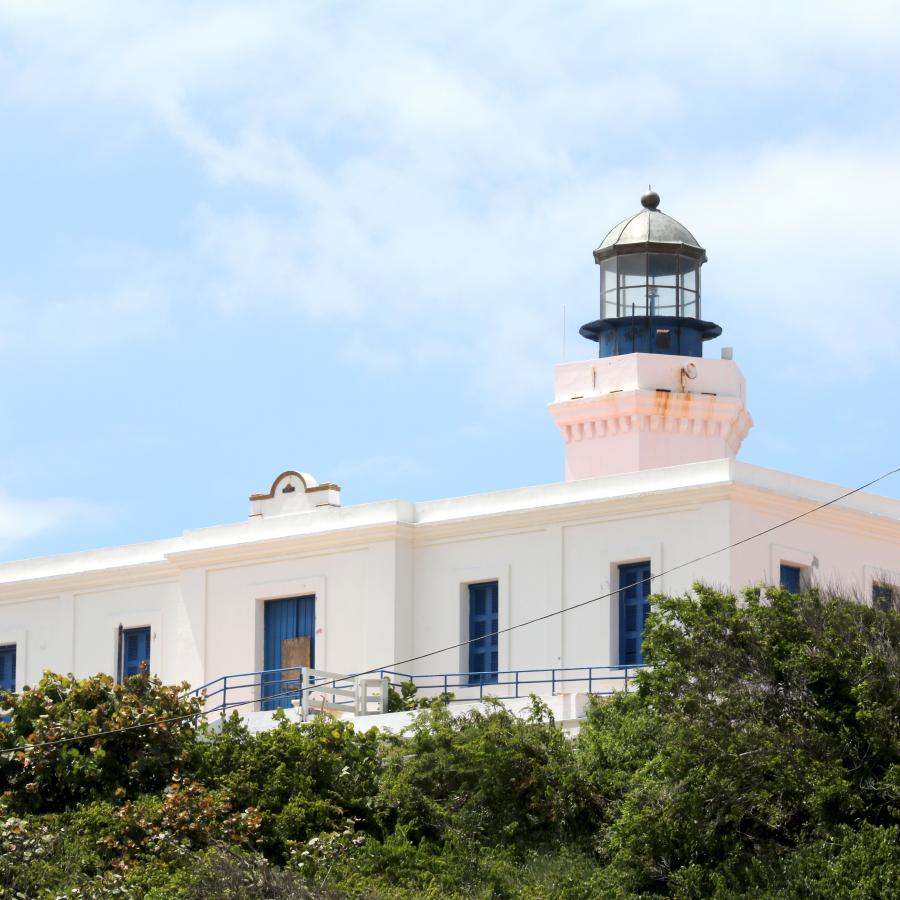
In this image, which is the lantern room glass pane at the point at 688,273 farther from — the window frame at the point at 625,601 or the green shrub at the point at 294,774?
the green shrub at the point at 294,774

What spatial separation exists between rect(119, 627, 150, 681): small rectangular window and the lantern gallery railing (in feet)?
8.83

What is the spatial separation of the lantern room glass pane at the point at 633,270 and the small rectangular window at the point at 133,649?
1153 cm

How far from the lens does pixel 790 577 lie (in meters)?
32.0

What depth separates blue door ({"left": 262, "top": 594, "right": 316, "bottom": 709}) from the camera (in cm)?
3462

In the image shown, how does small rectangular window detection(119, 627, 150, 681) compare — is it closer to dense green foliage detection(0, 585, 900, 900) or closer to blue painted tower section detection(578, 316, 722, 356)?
dense green foliage detection(0, 585, 900, 900)

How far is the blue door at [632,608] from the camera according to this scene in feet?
104

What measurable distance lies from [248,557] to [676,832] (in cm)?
1289

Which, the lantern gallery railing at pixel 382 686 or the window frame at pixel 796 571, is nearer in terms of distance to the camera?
the lantern gallery railing at pixel 382 686

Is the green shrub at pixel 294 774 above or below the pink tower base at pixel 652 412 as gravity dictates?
below

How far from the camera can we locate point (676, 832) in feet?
79.6

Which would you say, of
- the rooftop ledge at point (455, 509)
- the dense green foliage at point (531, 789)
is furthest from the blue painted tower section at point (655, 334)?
the dense green foliage at point (531, 789)

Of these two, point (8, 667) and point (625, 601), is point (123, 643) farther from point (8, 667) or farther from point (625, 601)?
point (625, 601)

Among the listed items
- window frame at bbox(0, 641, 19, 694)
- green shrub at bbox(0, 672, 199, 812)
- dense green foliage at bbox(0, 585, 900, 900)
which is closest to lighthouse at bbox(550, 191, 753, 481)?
window frame at bbox(0, 641, 19, 694)

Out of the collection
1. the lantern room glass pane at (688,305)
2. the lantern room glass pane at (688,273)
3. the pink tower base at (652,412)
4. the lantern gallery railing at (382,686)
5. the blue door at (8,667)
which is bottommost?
the lantern gallery railing at (382,686)
